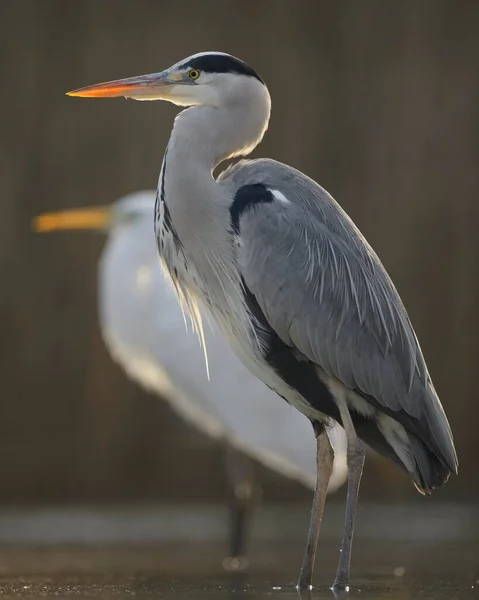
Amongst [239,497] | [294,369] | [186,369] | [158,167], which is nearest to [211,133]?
[294,369]

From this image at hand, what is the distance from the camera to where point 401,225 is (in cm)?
1021

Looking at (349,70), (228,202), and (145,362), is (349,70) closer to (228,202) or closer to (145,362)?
(145,362)

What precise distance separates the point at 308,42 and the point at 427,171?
1.18 metres

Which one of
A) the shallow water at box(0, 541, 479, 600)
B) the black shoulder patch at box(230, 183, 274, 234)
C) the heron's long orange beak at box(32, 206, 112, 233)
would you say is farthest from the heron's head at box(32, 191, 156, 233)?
the black shoulder patch at box(230, 183, 274, 234)

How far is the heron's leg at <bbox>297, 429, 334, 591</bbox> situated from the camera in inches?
197

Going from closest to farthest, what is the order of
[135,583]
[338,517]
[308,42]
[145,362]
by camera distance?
[135,583] < [145,362] < [338,517] < [308,42]

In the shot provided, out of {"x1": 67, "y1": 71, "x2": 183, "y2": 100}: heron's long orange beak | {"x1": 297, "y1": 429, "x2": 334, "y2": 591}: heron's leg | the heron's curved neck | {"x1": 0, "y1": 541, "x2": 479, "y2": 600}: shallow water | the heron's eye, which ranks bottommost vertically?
{"x1": 0, "y1": 541, "x2": 479, "y2": 600}: shallow water

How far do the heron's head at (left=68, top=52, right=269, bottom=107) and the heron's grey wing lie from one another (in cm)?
31

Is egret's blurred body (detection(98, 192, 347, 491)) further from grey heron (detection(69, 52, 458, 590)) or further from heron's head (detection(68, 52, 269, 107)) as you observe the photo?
heron's head (detection(68, 52, 269, 107))

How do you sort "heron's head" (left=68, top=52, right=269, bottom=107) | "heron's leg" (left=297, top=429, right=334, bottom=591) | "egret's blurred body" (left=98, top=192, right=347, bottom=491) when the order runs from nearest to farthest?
1. "heron's leg" (left=297, top=429, right=334, bottom=591)
2. "heron's head" (left=68, top=52, right=269, bottom=107)
3. "egret's blurred body" (left=98, top=192, right=347, bottom=491)

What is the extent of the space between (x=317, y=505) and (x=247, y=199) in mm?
1061

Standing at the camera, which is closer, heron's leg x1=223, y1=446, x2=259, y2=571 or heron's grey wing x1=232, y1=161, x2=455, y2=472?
heron's grey wing x1=232, y1=161, x2=455, y2=472

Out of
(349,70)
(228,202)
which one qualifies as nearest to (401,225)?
(349,70)

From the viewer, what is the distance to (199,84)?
5.31 metres
